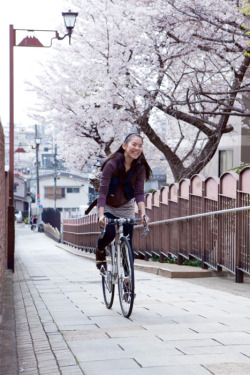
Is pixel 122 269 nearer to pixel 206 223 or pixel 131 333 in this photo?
pixel 131 333

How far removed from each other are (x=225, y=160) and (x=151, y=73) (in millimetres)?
7523

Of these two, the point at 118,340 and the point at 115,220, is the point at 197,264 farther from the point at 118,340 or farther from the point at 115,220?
the point at 118,340

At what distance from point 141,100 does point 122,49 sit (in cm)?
160

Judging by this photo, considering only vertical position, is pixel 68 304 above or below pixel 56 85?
below

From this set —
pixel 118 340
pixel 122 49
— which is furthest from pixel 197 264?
pixel 122 49

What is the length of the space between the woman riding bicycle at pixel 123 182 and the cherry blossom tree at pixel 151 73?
6560mm

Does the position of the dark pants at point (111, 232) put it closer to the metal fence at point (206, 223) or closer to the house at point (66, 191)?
the metal fence at point (206, 223)

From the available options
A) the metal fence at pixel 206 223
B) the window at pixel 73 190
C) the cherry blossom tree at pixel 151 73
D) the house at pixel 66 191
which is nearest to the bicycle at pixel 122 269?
the metal fence at pixel 206 223

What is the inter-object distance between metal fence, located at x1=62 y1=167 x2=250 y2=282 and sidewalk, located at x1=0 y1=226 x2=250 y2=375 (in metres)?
0.78

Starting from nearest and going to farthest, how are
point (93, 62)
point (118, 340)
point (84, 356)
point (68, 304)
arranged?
point (84, 356) → point (118, 340) → point (68, 304) → point (93, 62)

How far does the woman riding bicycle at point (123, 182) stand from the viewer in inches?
237

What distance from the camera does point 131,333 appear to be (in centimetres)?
509

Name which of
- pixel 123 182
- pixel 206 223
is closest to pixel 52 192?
pixel 206 223

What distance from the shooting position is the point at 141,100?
61.2 feet
